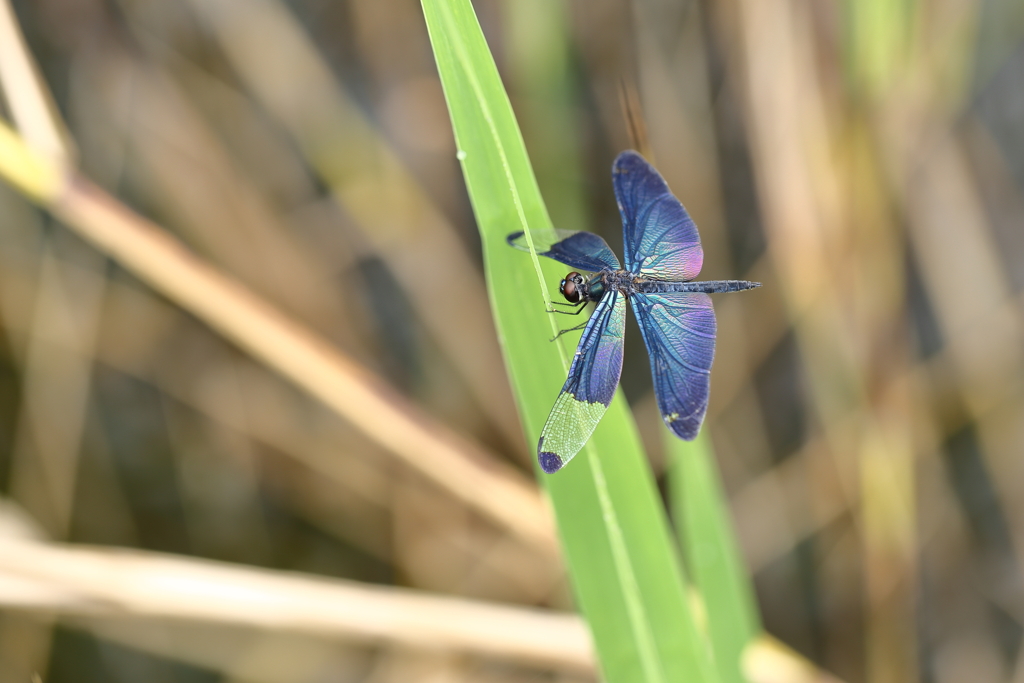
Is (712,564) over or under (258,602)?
under

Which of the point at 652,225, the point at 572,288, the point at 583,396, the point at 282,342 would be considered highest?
the point at 282,342

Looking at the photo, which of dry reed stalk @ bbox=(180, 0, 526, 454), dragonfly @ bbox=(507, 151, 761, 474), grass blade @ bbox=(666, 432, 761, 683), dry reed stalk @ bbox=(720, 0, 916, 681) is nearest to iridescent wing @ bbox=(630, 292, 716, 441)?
dragonfly @ bbox=(507, 151, 761, 474)

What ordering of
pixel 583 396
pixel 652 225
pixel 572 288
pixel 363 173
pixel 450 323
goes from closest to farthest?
pixel 583 396 < pixel 572 288 < pixel 652 225 < pixel 363 173 < pixel 450 323

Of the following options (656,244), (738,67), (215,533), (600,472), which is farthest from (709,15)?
(215,533)

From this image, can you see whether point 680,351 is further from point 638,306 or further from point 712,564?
point 712,564

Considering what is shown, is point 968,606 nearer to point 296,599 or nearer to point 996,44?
point 996,44

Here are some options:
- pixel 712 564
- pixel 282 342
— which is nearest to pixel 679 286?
pixel 712 564
